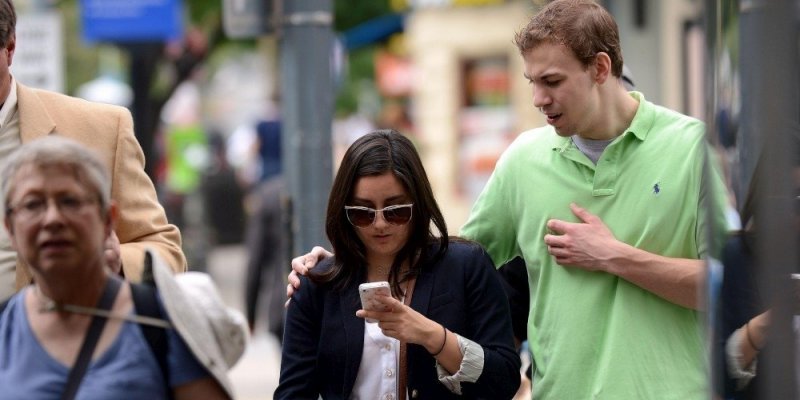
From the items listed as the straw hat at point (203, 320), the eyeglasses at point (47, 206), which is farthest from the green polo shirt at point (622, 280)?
the eyeglasses at point (47, 206)

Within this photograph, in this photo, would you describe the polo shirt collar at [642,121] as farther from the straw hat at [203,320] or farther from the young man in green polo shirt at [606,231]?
the straw hat at [203,320]

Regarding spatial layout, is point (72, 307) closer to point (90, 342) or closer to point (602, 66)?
point (90, 342)

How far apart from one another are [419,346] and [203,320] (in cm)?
92

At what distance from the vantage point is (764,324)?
3.06m

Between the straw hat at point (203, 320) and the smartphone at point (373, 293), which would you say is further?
the smartphone at point (373, 293)

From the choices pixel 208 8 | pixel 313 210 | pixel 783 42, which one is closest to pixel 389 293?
pixel 783 42

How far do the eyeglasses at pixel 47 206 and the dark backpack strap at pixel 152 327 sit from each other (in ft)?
0.69

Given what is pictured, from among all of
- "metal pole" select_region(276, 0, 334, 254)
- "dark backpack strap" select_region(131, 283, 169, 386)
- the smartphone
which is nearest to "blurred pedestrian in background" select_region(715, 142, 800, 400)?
the smartphone

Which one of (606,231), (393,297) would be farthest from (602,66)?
(393,297)

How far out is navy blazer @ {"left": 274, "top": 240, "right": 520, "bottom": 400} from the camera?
13.7 ft

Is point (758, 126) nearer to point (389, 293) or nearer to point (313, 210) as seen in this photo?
point (389, 293)

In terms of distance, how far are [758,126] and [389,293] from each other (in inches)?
48.6

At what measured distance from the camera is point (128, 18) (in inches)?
639

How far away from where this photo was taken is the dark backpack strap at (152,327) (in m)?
3.38
